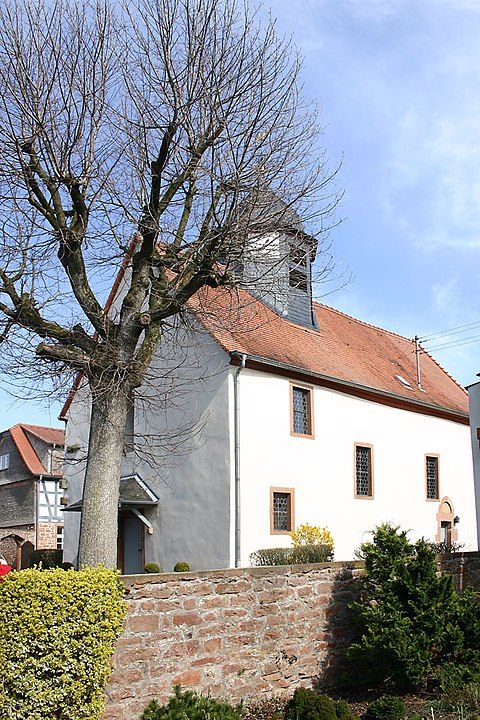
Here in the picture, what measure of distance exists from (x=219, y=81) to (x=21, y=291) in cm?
364

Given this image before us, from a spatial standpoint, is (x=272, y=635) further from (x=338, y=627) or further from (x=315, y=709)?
(x=315, y=709)

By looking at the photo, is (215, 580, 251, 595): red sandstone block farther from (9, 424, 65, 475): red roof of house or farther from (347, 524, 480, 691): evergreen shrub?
(9, 424, 65, 475): red roof of house

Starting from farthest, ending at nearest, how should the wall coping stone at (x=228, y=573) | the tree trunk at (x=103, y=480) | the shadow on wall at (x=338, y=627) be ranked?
the shadow on wall at (x=338, y=627) < the tree trunk at (x=103, y=480) < the wall coping stone at (x=228, y=573)

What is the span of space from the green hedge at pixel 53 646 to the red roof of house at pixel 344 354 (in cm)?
862

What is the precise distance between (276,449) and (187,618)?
10042 millimetres

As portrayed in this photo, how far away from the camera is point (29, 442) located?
121 ft

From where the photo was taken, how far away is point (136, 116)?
32.5 ft

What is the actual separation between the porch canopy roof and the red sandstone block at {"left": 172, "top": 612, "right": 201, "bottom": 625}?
32.4 feet

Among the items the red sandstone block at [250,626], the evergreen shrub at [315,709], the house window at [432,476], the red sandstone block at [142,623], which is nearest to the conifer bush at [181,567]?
the red sandstone block at [250,626]

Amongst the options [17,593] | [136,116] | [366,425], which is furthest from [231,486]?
[17,593]

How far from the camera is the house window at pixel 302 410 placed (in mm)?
18734

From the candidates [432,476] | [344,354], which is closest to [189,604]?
[344,354]

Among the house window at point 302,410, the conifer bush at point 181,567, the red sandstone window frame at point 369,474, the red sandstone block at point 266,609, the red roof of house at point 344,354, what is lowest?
the red sandstone block at point 266,609

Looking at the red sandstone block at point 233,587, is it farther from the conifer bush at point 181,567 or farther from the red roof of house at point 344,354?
the conifer bush at point 181,567
